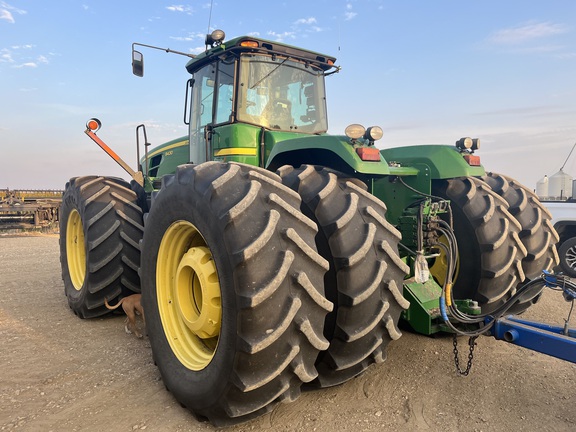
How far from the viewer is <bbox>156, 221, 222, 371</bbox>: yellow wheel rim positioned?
278 centimetres

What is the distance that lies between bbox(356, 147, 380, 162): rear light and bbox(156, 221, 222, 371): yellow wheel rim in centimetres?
120

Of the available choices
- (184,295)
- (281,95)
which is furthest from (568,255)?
(184,295)

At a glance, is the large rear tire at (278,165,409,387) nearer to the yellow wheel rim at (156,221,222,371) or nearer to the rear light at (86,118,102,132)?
the yellow wheel rim at (156,221,222,371)

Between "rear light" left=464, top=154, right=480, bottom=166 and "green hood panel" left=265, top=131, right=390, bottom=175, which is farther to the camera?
"rear light" left=464, top=154, right=480, bottom=166

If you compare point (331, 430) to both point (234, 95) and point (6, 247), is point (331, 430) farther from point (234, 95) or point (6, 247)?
point (6, 247)

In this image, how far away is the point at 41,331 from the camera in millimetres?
4453

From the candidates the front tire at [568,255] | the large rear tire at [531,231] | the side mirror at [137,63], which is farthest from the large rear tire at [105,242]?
the front tire at [568,255]

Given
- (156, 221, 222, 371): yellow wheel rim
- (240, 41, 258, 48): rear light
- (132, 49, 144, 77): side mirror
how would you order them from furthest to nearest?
(132, 49, 144, 77): side mirror, (240, 41, 258, 48): rear light, (156, 221, 222, 371): yellow wheel rim

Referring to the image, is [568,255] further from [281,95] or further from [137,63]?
[137,63]

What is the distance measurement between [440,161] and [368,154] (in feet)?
3.35

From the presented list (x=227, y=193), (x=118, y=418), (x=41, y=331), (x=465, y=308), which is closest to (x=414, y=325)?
(x=465, y=308)

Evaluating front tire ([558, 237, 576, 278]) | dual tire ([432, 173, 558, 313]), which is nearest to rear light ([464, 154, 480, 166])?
dual tire ([432, 173, 558, 313])

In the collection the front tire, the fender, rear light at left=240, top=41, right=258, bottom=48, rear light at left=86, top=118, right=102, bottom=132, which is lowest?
the front tire

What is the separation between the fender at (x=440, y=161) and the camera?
3.56 metres
